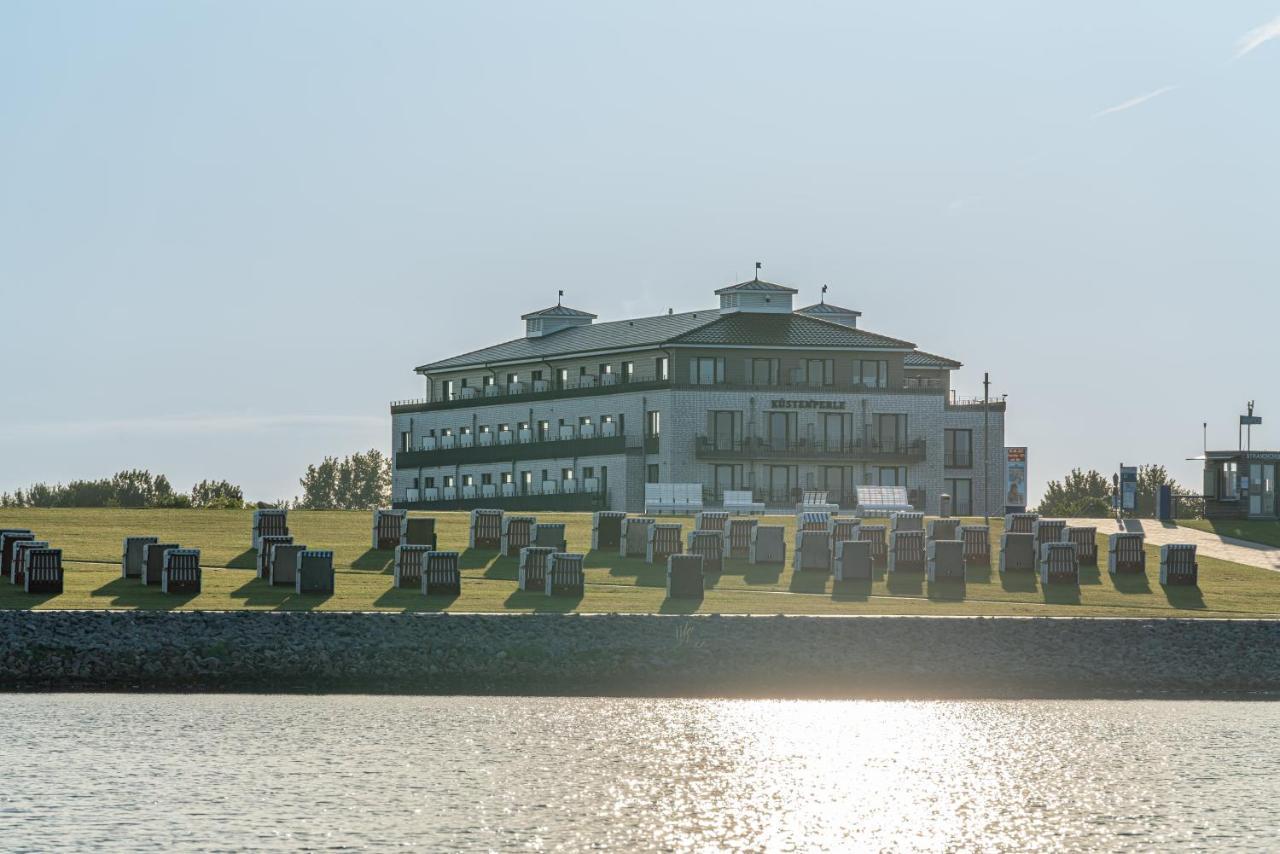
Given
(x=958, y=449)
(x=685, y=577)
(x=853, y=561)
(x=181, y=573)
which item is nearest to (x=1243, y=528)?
(x=853, y=561)

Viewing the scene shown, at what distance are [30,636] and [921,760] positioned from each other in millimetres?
17701

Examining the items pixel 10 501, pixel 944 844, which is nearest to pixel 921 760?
pixel 944 844

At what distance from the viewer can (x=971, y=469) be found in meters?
113

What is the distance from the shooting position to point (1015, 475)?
364ft

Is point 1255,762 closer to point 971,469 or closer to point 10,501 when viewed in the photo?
point 10,501

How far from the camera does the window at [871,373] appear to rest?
11181cm

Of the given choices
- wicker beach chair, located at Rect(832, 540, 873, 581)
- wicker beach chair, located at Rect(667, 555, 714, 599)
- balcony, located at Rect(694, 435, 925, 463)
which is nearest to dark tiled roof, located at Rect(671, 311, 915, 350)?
balcony, located at Rect(694, 435, 925, 463)

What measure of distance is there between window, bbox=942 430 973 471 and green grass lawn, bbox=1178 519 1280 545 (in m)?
35.8

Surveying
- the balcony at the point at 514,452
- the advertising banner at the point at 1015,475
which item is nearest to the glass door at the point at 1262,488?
the advertising banner at the point at 1015,475

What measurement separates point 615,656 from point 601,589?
228 inches

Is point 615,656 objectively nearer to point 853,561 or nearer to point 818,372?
point 853,561

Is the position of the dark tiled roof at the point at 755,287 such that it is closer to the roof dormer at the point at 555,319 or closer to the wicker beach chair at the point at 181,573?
the roof dormer at the point at 555,319

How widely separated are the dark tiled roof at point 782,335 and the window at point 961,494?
7.90m

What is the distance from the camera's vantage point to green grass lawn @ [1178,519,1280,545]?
6569 centimetres
